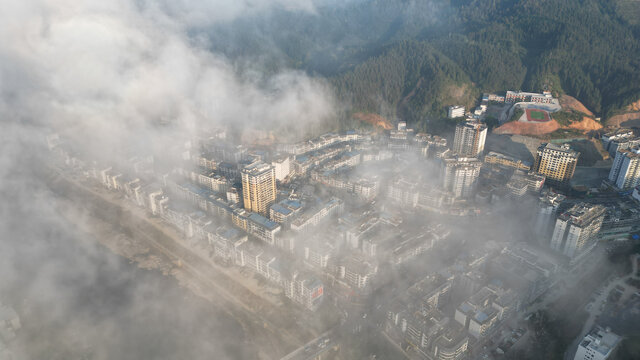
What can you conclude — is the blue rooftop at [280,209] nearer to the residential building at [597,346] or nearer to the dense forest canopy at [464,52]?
the residential building at [597,346]

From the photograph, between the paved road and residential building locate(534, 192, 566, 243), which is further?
residential building locate(534, 192, 566, 243)

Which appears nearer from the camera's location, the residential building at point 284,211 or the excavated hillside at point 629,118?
the residential building at point 284,211

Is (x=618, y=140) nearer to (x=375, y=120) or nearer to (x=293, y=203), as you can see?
(x=375, y=120)

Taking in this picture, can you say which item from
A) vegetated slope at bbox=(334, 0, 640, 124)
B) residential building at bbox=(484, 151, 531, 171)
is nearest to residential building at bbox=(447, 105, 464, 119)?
vegetated slope at bbox=(334, 0, 640, 124)

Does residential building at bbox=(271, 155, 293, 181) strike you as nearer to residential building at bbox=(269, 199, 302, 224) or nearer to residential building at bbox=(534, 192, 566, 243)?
residential building at bbox=(269, 199, 302, 224)

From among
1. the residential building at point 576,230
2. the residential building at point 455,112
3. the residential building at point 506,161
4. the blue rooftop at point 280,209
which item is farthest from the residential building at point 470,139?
the blue rooftop at point 280,209

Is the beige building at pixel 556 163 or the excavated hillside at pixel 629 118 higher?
the excavated hillside at pixel 629 118

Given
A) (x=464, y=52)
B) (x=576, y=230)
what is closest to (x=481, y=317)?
(x=576, y=230)
